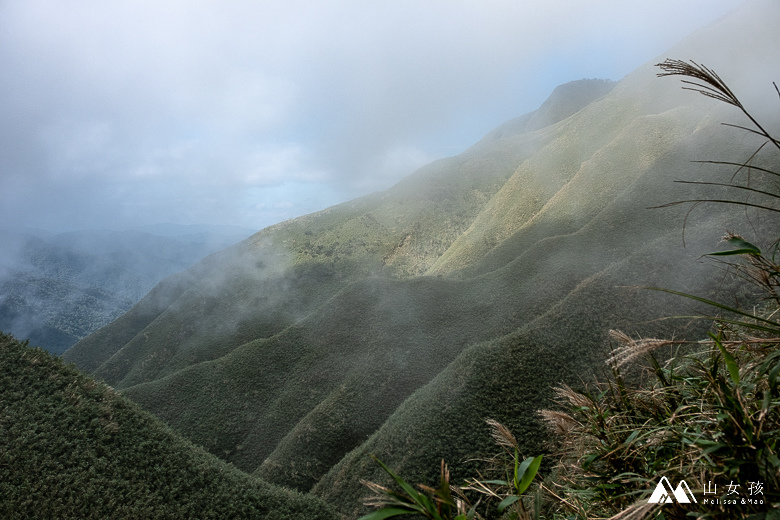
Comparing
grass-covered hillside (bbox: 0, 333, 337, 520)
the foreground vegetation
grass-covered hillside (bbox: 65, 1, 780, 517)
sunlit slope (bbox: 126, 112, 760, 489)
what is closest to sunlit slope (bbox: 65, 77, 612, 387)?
grass-covered hillside (bbox: 65, 1, 780, 517)

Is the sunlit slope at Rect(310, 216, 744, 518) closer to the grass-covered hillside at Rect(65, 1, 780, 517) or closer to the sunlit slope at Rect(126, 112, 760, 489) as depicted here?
the grass-covered hillside at Rect(65, 1, 780, 517)

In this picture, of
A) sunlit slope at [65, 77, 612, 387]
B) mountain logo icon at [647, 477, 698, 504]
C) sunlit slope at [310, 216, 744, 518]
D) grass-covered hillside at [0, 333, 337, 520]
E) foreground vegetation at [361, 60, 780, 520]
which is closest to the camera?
foreground vegetation at [361, 60, 780, 520]

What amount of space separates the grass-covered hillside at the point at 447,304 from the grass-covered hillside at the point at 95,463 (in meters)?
8.70

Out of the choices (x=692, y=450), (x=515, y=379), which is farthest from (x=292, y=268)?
(x=692, y=450)

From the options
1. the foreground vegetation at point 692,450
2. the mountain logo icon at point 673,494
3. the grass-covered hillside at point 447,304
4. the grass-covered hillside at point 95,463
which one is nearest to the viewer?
the foreground vegetation at point 692,450

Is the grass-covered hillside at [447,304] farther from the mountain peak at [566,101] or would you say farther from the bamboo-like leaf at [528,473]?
the mountain peak at [566,101]

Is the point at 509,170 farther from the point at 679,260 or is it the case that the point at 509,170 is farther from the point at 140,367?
the point at 140,367

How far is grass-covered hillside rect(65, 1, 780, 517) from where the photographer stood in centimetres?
2216

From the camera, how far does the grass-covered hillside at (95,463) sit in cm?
1116

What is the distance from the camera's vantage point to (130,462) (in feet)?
43.4

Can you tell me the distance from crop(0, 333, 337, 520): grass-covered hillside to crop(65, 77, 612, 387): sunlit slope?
50731 millimetres

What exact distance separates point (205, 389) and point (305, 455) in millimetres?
19778

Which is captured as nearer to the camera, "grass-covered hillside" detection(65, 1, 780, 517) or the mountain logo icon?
the mountain logo icon

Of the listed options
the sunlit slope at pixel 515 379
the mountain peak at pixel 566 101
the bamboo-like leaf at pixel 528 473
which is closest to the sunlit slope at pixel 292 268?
the sunlit slope at pixel 515 379
